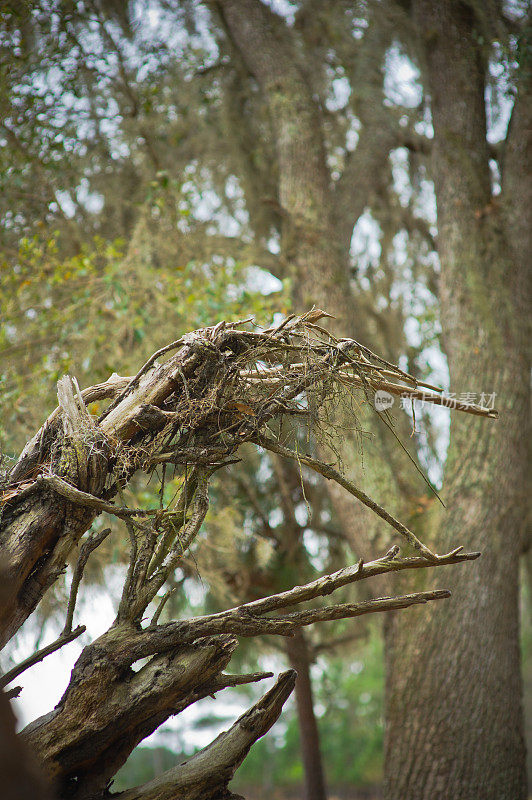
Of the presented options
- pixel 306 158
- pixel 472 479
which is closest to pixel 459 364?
pixel 472 479

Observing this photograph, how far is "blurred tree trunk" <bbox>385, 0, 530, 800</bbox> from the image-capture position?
13.2 feet

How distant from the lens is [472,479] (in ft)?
14.6

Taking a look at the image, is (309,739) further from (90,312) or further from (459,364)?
(90,312)

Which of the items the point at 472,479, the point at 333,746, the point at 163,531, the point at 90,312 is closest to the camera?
the point at 163,531

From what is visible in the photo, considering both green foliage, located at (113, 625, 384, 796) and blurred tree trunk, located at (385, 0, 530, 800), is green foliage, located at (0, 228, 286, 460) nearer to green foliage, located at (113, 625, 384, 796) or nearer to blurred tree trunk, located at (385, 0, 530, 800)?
blurred tree trunk, located at (385, 0, 530, 800)

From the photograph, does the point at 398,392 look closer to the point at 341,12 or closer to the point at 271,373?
the point at 271,373

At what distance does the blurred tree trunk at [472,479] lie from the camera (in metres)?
4.02

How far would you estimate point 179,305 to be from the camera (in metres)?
4.65

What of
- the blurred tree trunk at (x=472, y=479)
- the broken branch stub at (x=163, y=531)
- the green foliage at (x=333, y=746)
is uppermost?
the broken branch stub at (x=163, y=531)

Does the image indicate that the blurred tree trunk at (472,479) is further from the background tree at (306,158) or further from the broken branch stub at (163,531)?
the broken branch stub at (163,531)

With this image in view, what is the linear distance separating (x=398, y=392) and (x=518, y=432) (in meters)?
2.50

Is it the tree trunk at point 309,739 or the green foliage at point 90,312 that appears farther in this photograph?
the tree trunk at point 309,739

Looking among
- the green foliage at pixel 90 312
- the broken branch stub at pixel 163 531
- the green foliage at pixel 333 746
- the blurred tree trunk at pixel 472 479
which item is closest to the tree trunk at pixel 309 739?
the blurred tree trunk at pixel 472 479

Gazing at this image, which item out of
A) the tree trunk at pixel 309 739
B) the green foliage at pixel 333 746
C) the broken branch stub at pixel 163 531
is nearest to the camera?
the broken branch stub at pixel 163 531
